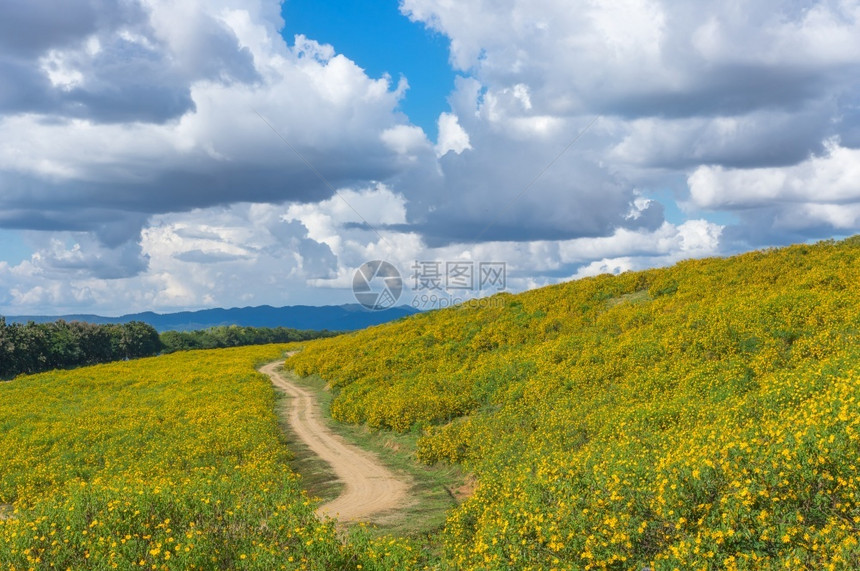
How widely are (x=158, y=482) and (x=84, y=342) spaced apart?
98306mm

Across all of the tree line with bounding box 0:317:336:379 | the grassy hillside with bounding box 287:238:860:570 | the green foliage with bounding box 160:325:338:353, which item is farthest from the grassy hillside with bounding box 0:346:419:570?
the green foliage with bounding box 160:325:338:353

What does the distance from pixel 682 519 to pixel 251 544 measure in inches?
306

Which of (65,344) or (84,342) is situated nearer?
(65,344)

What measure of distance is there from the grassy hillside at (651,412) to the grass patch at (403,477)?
0.79m

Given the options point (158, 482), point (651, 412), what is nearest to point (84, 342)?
point (158, 482)

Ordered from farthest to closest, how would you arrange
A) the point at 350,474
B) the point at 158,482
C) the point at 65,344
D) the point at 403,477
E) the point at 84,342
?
the point at 84,342 → the point at 65,344 → the point at 350,474 → the point at 403,477 → the point at 158,482

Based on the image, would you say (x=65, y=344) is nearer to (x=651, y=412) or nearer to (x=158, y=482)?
(x=158, y=482)

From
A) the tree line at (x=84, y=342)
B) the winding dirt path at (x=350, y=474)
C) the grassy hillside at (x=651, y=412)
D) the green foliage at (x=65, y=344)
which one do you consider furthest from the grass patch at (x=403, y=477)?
the tree line at (x=84, y=342)

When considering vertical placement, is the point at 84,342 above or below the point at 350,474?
above

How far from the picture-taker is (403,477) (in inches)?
870

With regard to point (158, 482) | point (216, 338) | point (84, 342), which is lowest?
point (216, 338)

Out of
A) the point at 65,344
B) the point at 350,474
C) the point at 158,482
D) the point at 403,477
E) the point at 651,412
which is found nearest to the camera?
the point at 158,482

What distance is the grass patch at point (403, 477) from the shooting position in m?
17.0

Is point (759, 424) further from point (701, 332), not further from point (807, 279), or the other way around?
point (807, 279)
